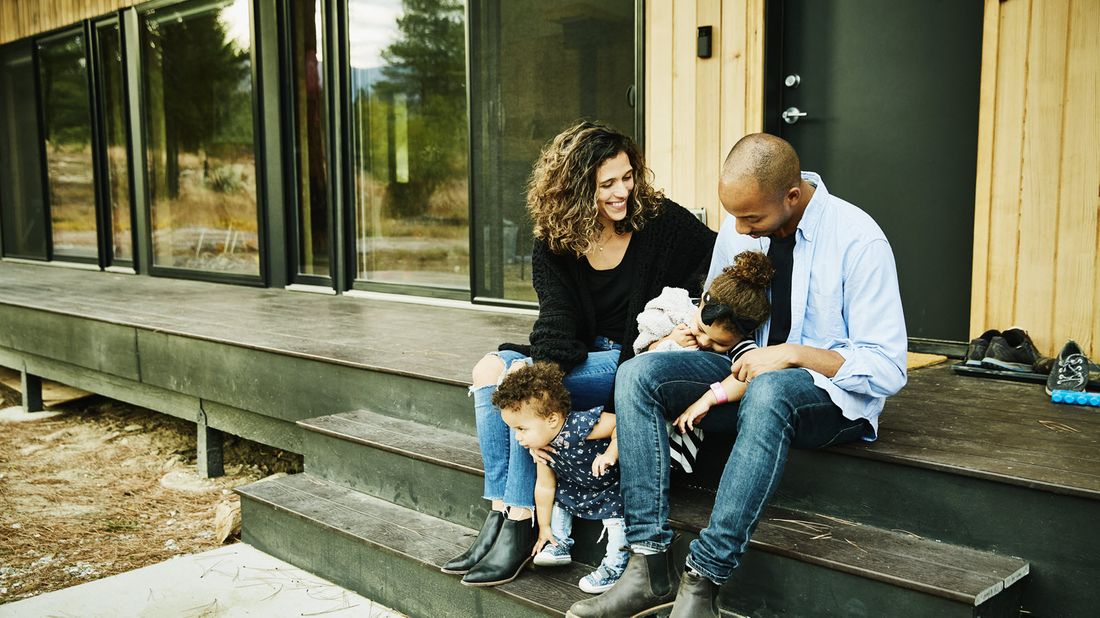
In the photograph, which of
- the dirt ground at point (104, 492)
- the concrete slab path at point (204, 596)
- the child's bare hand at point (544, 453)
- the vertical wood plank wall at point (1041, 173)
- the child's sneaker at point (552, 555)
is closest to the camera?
the child's bare hand at point (544, 453)

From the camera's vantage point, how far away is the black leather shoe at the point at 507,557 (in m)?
2.39

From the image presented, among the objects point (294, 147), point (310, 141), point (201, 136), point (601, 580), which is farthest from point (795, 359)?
point (201, 136)

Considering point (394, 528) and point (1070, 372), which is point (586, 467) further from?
point (1070, 372)

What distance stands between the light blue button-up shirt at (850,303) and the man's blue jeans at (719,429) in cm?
8

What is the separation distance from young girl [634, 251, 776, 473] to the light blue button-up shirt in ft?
0.33

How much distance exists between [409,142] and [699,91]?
220 cm

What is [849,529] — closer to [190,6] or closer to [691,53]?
[691,53]

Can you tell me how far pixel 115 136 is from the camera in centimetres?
813

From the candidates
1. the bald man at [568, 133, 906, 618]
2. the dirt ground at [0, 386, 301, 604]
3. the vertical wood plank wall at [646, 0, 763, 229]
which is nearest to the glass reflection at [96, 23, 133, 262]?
the dirt ground at [0, 386, 301, 604]

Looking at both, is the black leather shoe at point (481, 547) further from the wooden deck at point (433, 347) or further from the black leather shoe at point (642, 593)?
A: the wooden deck at point (433, 347)

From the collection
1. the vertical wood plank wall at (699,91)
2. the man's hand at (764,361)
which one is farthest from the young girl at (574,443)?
the vertical wood plank wall at (699,91)

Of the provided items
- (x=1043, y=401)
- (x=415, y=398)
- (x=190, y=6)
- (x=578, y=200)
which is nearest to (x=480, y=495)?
(x=415, y=398)

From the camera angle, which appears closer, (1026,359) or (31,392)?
(1026,359)

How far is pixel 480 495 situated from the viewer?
276 centimetres
